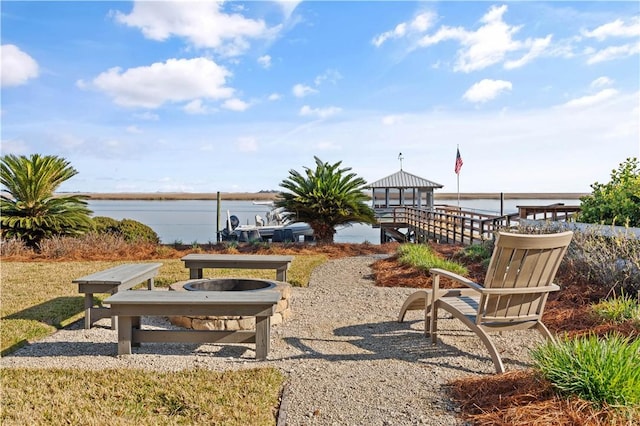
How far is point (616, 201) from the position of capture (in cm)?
844

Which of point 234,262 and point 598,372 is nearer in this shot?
point 598,372

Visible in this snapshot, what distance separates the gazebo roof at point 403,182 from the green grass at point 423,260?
19.8 metres

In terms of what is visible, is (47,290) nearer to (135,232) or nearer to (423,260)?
(423,260)

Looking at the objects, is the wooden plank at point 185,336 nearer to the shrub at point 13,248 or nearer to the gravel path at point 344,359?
the gravel path at point 344,359

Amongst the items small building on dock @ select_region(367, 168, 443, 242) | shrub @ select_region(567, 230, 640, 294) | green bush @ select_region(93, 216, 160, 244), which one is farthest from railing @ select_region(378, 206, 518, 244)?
green bush @ select_region(93, 216, 160, 244)

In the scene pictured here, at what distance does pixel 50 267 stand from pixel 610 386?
9.13 metres

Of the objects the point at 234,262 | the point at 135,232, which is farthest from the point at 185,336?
the point at 135,232

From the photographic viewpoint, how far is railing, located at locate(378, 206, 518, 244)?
14.1m

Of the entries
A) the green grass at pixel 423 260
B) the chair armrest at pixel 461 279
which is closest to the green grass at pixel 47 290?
the green grass at pixel 423 260

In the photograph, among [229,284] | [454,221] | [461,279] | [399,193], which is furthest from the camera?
[399,193]

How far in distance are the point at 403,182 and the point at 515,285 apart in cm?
2640

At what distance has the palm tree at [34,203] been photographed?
1131 cm

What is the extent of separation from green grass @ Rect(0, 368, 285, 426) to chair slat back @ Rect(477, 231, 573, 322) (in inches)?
70.2

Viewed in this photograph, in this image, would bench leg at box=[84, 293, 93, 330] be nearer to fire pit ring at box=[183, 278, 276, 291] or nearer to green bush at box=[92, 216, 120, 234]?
fire pit ring at box=[183, 278, 276, 291]
